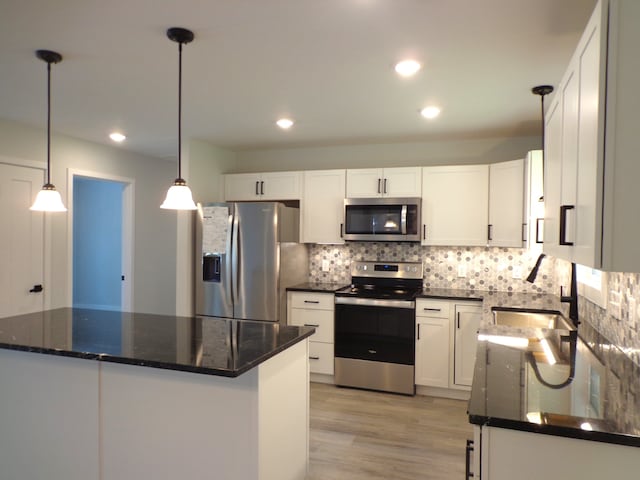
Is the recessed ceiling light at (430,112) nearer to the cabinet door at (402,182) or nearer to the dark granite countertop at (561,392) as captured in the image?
the cabinet door at (402,182)

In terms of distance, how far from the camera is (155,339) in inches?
84.8

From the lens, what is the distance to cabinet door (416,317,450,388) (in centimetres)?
384

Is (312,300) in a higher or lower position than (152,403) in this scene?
higher

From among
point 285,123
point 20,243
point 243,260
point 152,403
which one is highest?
point 285,123

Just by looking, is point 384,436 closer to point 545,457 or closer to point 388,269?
point 388,269

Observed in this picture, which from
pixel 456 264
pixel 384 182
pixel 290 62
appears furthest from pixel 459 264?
pixel 290 62

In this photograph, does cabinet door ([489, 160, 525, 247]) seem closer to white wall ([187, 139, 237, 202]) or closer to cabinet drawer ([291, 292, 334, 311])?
cabinet drawer ([291, 292, 334, 311])

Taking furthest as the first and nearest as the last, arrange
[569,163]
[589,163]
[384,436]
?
[384,436]
[569,163]
[589,163]

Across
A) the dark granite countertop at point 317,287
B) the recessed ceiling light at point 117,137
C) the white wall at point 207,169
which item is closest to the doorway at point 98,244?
the recessed ceiling light at point 117,137

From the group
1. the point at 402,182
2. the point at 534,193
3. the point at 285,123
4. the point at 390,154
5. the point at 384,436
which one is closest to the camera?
the point at 384,436

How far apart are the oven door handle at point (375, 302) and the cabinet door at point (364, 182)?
102 centimetres

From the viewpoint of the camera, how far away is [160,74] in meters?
2.64

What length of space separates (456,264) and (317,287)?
1.37m

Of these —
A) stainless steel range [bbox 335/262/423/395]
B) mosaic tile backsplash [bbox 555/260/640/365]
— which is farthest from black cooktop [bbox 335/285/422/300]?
mosaic tile backsplash [bbox 555/260/640/365]
